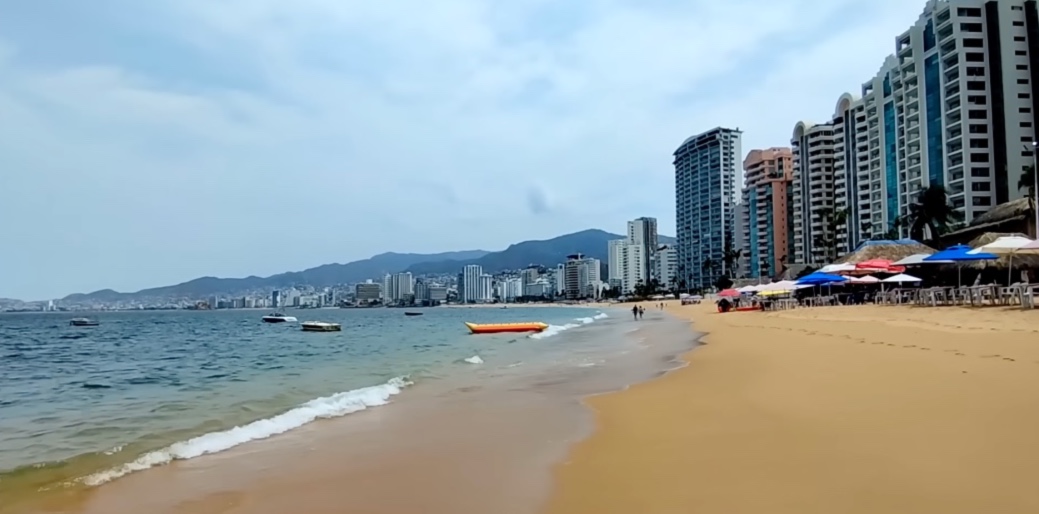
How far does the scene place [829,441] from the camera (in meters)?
5.63

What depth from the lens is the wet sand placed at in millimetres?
5082

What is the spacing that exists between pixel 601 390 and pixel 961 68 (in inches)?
3075

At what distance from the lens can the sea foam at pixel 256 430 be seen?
680 centimetres

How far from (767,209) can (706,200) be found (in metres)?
38.4

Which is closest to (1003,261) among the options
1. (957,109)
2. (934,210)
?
(934,210)

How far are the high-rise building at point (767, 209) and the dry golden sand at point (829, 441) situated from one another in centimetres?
11462

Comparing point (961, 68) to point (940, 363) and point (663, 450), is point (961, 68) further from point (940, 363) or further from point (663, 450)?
point (663, 450)

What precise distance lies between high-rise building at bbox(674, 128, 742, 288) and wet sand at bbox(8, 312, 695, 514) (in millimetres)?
147155

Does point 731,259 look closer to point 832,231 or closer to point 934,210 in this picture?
point 832,231

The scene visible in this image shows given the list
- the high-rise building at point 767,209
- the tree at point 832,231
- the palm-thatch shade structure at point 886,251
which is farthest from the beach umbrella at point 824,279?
the high-rise building at point 767,209

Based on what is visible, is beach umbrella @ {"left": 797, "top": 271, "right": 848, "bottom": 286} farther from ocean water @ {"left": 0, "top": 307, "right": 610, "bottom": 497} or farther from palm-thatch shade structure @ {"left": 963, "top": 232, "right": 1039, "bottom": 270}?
ocean water @ {"left": 0, "top": 307, "right": 610, "bottom": 497}

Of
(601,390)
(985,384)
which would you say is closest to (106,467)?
(601,390)

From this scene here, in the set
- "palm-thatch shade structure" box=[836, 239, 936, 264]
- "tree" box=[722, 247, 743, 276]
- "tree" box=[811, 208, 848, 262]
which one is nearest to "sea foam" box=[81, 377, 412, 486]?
"palm-thatch shade structure" box=[836, 239, 936, 264]

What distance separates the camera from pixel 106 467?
6.90 meters
